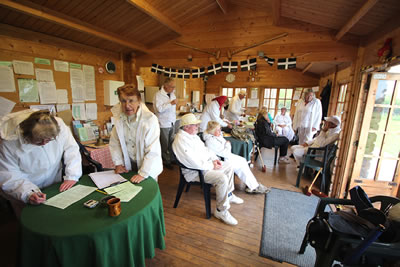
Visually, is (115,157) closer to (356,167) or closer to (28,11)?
(28,11)

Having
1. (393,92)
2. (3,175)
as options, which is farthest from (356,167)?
(3,175)

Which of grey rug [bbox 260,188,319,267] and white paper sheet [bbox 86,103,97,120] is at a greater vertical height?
white paper sheet [bbox 86,103,97,120]

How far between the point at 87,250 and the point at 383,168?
3306 millimetres

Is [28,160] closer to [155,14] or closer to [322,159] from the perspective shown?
[155,14]

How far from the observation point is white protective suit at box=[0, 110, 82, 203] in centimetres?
121

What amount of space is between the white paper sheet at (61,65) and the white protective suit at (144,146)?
1.87m

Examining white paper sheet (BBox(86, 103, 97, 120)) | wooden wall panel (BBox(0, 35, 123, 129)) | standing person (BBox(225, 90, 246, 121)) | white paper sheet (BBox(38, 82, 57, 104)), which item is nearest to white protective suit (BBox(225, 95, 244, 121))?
standing person (BBox(225, 90, 246, 121))

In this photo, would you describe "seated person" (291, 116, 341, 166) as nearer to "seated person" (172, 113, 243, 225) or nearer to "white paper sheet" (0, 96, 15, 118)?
"seated person" (172, 113, 243, 225)

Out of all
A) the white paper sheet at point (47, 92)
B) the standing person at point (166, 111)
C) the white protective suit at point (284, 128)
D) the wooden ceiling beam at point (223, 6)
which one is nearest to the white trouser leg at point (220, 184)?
the standing person at point (166, 111)

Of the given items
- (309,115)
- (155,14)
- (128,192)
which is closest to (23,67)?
(155,14)

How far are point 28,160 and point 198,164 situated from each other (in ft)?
4.78

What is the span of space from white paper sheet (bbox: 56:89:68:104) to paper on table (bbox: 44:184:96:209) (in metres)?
2.09

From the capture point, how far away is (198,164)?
7.11ft

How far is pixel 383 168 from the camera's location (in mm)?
2467
